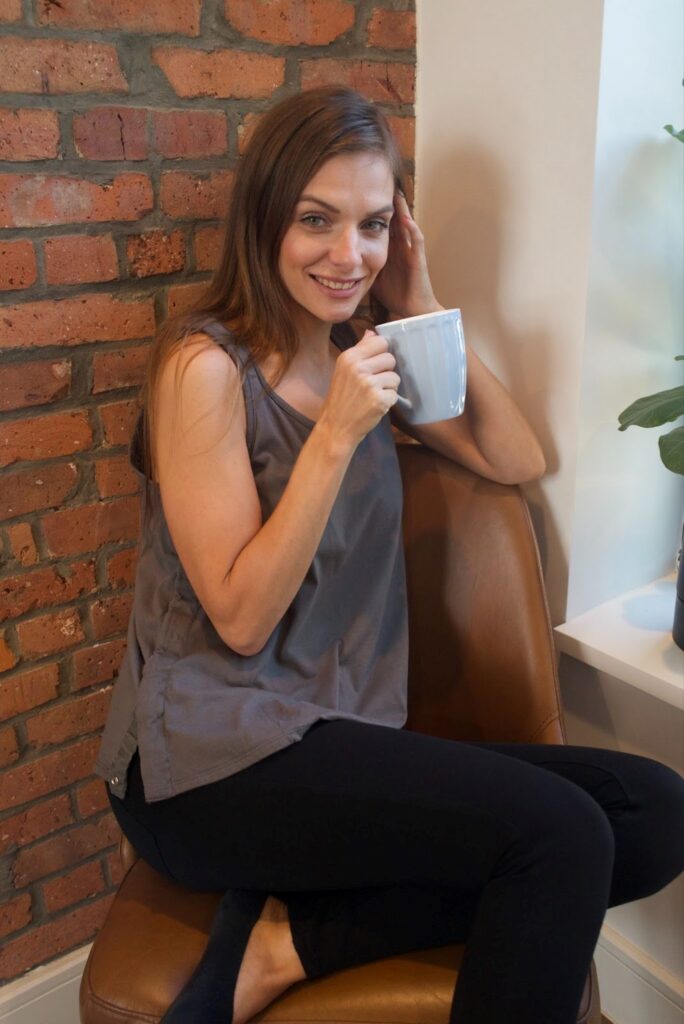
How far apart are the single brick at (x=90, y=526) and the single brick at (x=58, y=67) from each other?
51 cm

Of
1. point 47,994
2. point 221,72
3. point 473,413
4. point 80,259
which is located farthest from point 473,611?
point 47,994

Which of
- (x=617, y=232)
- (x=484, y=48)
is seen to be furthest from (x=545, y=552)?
(x=484, y=48)

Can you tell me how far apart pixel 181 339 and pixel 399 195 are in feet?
1.18

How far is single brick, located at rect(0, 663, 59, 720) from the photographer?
3.87 ft

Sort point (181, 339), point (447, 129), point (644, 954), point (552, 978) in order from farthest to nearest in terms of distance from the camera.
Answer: point (644, 954) < point (447, 129) < point (181, 339) < point (552, 978)

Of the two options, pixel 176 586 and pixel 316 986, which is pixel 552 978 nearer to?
pixel 316 986

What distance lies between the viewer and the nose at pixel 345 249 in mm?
1004

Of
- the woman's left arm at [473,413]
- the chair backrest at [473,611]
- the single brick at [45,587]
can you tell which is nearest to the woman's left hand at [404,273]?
the woman's left arm at [473,413]

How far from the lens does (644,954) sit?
4.58 feet

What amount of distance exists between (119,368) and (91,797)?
0.65 meters

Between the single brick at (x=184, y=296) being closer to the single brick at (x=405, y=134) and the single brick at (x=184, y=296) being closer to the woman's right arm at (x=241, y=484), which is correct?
the woman's right arm at (x=241, y=484)

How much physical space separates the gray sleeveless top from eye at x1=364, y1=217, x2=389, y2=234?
218 mm

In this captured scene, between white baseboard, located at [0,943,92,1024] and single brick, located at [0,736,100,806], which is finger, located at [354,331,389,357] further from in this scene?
white baseboard, located at [0,943,92,1024]

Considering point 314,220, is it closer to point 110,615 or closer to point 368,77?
point 368,77
